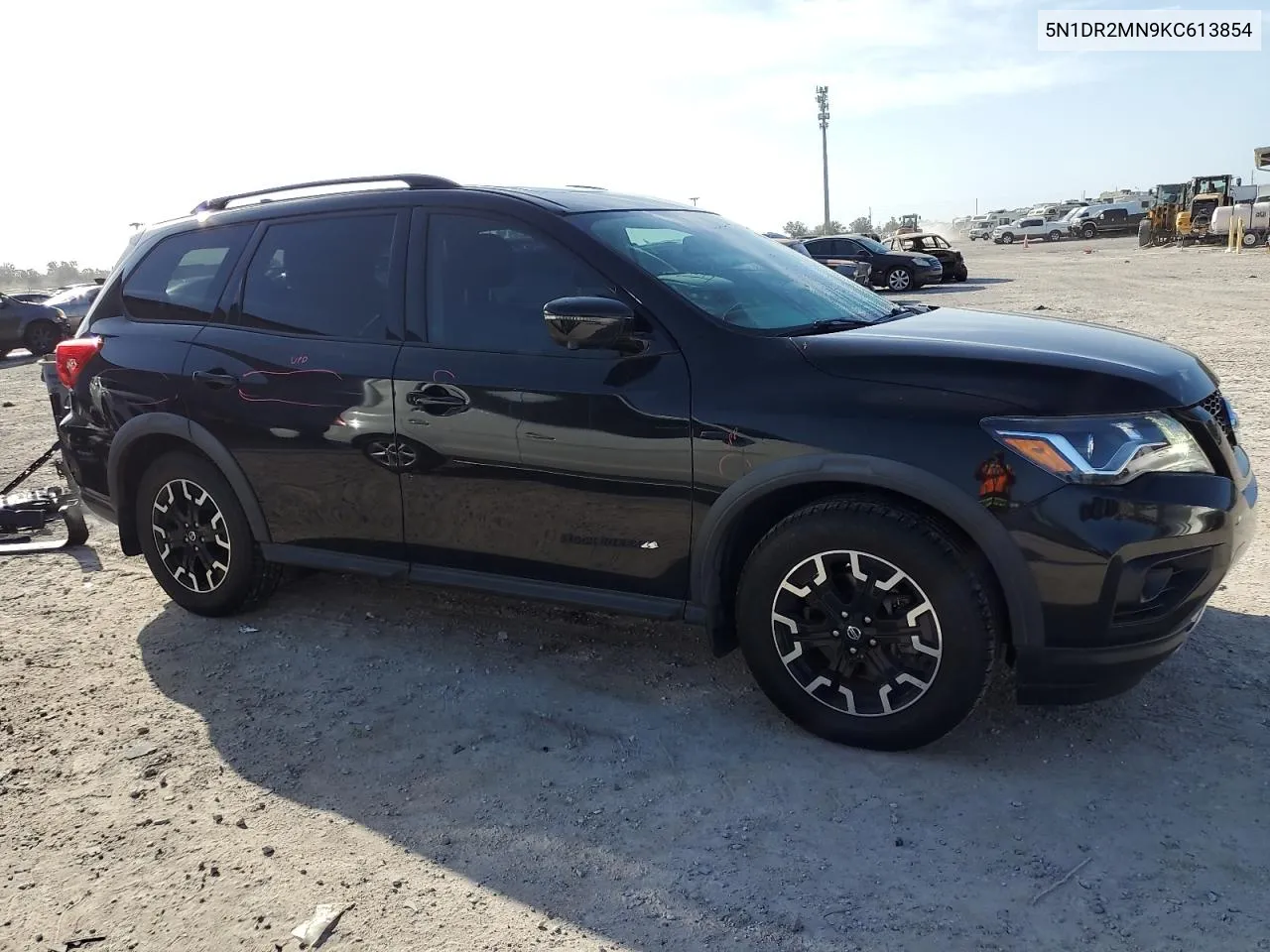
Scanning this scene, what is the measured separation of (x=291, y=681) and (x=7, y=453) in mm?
6858

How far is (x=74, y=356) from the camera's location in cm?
488

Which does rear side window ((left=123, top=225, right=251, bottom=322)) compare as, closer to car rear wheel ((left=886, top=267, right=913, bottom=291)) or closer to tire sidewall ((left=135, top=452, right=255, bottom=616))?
tire sidewall ((left=135, top=452, right=255, bottom=616))

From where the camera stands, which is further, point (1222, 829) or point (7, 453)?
point (7, 453)

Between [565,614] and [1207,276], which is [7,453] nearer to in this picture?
[565,614]

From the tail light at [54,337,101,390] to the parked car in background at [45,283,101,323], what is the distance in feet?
56.7

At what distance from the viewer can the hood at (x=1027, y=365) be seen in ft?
9.69

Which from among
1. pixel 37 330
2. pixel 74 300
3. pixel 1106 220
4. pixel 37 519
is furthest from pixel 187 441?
pixel 1106 220

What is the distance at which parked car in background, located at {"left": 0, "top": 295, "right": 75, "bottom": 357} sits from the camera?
769 inches

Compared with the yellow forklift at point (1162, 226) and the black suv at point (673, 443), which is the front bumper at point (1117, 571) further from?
the yellow forklift at point (1162, 226)

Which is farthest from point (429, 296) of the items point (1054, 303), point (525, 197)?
point (1054, 303)

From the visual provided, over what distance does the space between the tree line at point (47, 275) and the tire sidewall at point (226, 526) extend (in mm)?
75886

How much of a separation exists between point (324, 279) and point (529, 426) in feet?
4.16

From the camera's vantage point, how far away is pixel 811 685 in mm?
3307

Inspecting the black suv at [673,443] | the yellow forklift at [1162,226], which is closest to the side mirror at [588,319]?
the black suv at [673,443]
